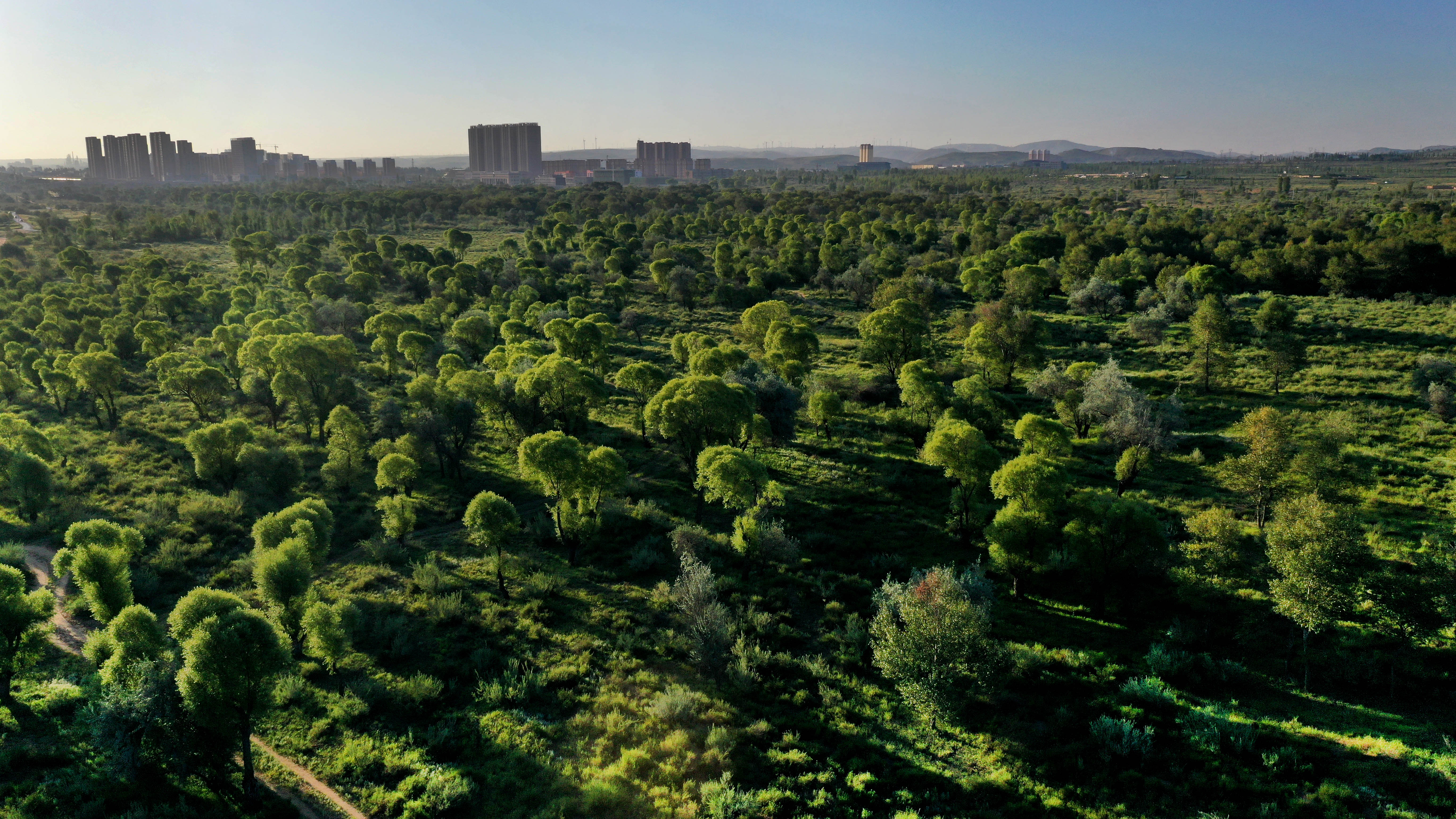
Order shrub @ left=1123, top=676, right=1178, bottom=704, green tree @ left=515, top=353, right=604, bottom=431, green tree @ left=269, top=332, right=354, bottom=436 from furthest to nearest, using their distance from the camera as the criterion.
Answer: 1. green tree @ left=269, top=332, right=354, bottom=436
2. green tree @ left=515, top=353, right=604, bottom=431
3. shrub @ left=1123, top=676, right=1178, bottom=704

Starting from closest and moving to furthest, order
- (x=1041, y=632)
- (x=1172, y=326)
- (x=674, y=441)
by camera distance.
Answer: (x=1041, y=632) → (x=674, y=441) → (x=1172, y=326)

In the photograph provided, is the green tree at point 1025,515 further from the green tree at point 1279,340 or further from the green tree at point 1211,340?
the green tree at point 1279,340

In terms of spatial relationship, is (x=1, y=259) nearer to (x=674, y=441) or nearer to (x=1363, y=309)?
(x=674, y=441)

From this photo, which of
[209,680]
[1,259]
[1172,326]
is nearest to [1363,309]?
[1172,326]

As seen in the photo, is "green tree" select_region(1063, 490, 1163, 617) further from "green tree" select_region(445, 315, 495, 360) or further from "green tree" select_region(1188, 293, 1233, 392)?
"green tree" select_region(445, 315, 495, 360)

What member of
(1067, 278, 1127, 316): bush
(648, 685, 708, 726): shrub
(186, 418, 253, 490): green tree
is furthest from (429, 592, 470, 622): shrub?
(1067, 278, 1127, 316): bush
